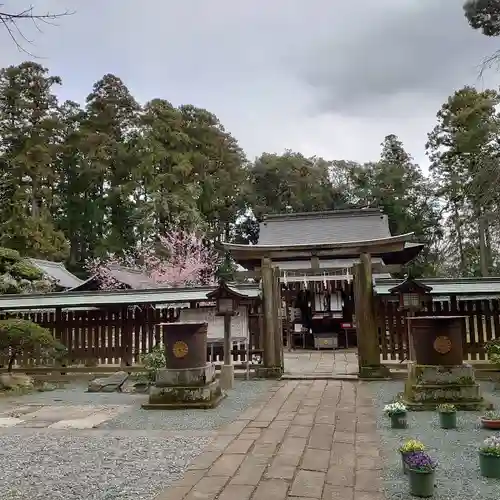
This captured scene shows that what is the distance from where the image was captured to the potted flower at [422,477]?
3119 millimetres

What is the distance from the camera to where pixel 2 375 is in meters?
9.42

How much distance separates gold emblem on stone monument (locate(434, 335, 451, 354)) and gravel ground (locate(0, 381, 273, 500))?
2.68m

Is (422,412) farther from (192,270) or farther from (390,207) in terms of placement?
(390,207)

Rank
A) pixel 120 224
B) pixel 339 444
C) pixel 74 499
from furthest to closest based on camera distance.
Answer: pixel 120 224 → pixel 339 444 → pixel 74 499

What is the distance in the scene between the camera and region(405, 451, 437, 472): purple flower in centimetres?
313

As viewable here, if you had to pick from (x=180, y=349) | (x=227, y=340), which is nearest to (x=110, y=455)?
(x=180, y=349)

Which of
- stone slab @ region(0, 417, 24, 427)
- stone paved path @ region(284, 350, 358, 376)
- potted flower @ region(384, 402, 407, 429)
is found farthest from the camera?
stone paved path @ region(284, 350, 358, 376)

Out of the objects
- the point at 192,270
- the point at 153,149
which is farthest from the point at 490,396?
the point at 153,149

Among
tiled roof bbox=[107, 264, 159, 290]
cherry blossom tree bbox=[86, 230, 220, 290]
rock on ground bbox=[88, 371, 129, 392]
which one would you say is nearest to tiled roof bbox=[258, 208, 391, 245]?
tiled roof bbox=[107, 264, 159, 290]

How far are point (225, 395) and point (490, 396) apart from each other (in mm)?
3964

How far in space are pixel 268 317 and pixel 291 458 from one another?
5.74 m

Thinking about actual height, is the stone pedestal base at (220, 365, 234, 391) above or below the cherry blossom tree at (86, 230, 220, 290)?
below

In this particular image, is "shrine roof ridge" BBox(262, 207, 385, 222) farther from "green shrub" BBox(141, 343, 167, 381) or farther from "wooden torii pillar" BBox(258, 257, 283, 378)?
"green shrub" BBox(141, 343, 167, 381)

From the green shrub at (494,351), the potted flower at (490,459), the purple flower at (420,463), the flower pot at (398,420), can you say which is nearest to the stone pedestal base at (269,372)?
the green shrub at (494,351)
